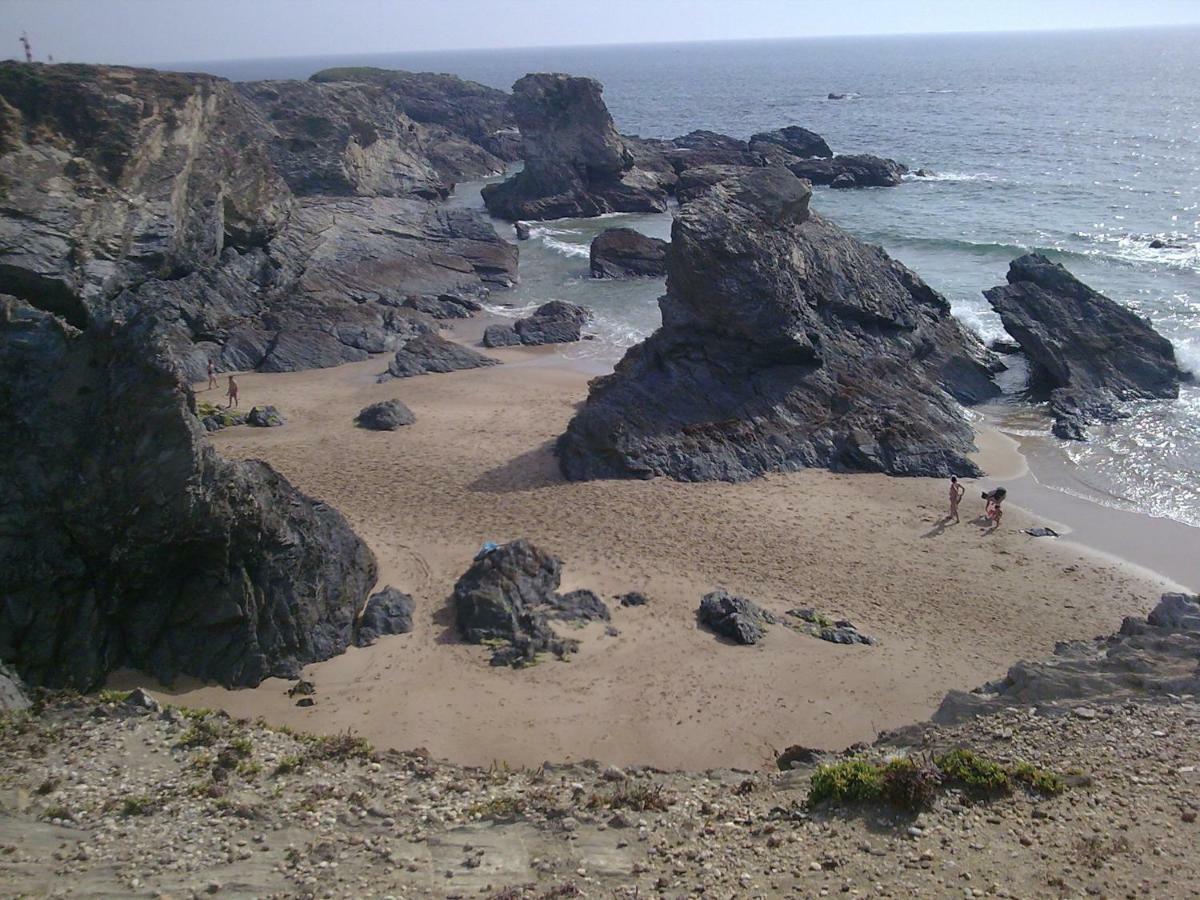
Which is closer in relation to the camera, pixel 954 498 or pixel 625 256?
pixel 954 498

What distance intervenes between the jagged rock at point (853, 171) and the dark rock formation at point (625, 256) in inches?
1077

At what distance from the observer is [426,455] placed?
25453 mm

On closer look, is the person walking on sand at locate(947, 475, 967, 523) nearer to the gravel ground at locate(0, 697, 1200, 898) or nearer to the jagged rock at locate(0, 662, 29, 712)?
the gravel ground at locate(0, 697, 1200, 898)

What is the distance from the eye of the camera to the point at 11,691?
1284 cm

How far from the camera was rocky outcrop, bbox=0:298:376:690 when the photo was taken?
1383 centimetres

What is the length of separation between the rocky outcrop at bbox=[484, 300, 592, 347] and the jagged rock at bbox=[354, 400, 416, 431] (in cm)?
950

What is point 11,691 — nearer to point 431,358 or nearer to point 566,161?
point 431,358

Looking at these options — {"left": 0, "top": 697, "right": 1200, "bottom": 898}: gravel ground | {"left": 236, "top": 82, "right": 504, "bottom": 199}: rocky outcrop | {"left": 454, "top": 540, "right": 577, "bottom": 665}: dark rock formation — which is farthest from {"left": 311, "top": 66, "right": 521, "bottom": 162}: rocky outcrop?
{"left": 0, "top": 697, "right": 1200, "bottom": 898}: gravel ground

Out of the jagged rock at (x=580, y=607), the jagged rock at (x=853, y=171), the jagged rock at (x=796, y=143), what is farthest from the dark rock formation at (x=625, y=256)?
the jagged rock at (x=796, y=143)

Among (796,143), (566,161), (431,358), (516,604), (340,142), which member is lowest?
(516,604)

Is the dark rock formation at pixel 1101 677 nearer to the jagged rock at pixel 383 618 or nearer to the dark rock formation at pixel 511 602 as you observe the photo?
the dark rock formation at pixel 511 602

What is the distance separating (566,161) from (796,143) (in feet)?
97.7

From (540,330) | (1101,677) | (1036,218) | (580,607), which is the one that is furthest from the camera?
(1036,218)

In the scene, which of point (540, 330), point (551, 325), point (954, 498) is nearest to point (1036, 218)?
point (551, 325)
